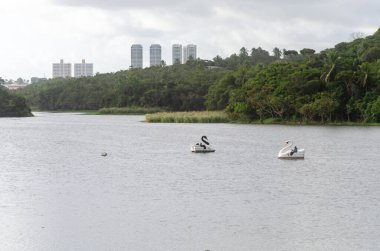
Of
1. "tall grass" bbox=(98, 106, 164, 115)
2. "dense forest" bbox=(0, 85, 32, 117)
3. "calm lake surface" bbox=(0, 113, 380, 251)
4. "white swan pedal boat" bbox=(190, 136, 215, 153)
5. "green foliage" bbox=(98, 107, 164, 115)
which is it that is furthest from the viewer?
"tall grass" bbox=(98, 106, 164, 115)

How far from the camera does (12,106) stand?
14562 centimetres

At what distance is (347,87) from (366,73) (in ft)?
9.57

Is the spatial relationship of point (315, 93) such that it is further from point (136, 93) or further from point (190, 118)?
point (136, 93)

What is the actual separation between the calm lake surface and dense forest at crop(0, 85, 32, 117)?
92.3 m

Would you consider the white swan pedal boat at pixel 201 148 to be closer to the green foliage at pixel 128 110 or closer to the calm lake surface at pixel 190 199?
the calm lake surface at pixel 190 199

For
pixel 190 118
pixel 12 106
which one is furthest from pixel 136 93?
pixel 190 118

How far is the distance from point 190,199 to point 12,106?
122118 mm

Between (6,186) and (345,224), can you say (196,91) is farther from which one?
(345,224)

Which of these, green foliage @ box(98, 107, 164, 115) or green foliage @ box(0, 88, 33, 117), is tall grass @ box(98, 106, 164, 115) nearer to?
green foliage @ box(98, 107, 164, 115)

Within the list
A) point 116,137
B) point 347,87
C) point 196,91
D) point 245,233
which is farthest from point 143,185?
point 196,91

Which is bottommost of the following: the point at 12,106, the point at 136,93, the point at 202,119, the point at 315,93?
the point at 202,119

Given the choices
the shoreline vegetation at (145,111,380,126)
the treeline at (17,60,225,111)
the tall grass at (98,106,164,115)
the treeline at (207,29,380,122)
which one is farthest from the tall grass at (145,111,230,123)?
the tall grass at (98,106,164,115)

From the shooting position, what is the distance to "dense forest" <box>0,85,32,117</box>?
144m

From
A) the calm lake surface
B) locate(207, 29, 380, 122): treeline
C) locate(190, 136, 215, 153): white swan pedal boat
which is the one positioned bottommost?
the calm lake surface
